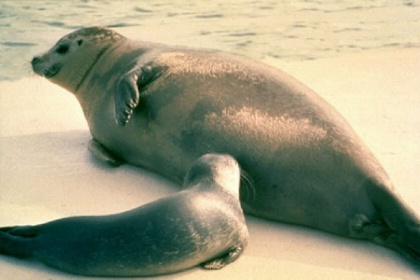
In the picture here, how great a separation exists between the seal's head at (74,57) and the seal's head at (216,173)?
4.12 feet

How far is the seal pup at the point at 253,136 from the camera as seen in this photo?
8.45 ft

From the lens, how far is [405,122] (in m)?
3.90

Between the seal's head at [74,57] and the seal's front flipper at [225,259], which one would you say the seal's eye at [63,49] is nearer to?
the seal's head at [74,57]

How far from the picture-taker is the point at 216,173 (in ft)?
8.47

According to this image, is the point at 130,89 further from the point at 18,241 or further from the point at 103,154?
the point at 18,241

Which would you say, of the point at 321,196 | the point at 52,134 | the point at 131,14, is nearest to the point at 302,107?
the point at 321,196

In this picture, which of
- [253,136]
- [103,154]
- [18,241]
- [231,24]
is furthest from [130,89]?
[231,24]

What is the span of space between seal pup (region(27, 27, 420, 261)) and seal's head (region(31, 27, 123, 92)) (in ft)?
0.53

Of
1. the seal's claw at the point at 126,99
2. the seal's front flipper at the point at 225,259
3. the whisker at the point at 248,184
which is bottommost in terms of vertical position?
the seal's front flipper at the point at 225,259

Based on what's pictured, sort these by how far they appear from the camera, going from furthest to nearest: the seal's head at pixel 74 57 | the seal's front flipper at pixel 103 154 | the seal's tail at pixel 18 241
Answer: the seal's head at pixel 74 57 → the seal's front flipper at pixel 103 154 → the seal's tail at pixel 18 241

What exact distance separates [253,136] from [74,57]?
4.51 feet

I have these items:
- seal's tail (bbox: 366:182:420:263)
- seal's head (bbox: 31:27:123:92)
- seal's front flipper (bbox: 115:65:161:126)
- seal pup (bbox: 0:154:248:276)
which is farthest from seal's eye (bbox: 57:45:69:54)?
seal's tail (bbox: 366:182:420:263)

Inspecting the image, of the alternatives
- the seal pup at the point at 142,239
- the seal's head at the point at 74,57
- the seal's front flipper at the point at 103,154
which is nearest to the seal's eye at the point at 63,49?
the seal's head at the point at 74,57

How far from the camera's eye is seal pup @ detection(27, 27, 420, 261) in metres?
2.58
